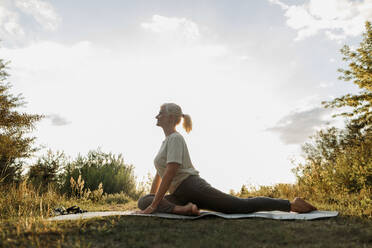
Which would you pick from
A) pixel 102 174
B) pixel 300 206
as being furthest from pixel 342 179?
pixel 102 174

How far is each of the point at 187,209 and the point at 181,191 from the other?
260mm

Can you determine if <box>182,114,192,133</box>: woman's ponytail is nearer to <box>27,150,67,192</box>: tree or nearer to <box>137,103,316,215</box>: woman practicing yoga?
<box>137,103,316,215</box>: woman practicing yoga

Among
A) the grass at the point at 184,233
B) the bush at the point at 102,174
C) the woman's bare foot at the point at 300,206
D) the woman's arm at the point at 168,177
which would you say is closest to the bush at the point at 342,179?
the woman's bare foot at the point at 300,206

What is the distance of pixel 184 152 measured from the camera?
417cm

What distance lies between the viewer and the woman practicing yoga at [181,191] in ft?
13.2

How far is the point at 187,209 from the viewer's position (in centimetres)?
410

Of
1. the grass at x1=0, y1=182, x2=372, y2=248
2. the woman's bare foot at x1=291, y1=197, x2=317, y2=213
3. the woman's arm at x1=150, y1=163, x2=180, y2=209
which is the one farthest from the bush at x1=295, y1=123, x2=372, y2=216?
the woman's arm at x1=150, y1=163, x2=180, y2=209

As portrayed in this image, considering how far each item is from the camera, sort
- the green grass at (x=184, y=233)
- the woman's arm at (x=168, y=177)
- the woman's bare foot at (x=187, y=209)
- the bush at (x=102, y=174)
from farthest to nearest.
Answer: the bush at (x=102, y=174), the woman's bare foot at (x=187, y=209), the woman's arm at (x=168, y=177), the green grass at (x=184, y=233)

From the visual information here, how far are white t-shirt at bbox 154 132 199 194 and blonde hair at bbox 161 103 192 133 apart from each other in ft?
1.09

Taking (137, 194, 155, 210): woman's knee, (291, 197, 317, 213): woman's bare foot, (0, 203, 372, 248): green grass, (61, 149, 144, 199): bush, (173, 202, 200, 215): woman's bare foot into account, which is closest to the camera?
(0, 203, 372, 248): green grass

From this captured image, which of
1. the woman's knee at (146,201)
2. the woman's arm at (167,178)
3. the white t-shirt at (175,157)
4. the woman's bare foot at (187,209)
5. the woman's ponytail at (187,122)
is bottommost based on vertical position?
the woman's bare foot at (187,209)

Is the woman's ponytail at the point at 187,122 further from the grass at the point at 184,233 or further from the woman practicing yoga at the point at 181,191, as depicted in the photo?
the grass at the point at 184,233

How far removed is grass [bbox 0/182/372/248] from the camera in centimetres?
293

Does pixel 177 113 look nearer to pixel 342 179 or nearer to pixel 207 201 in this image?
pixel 207 201
